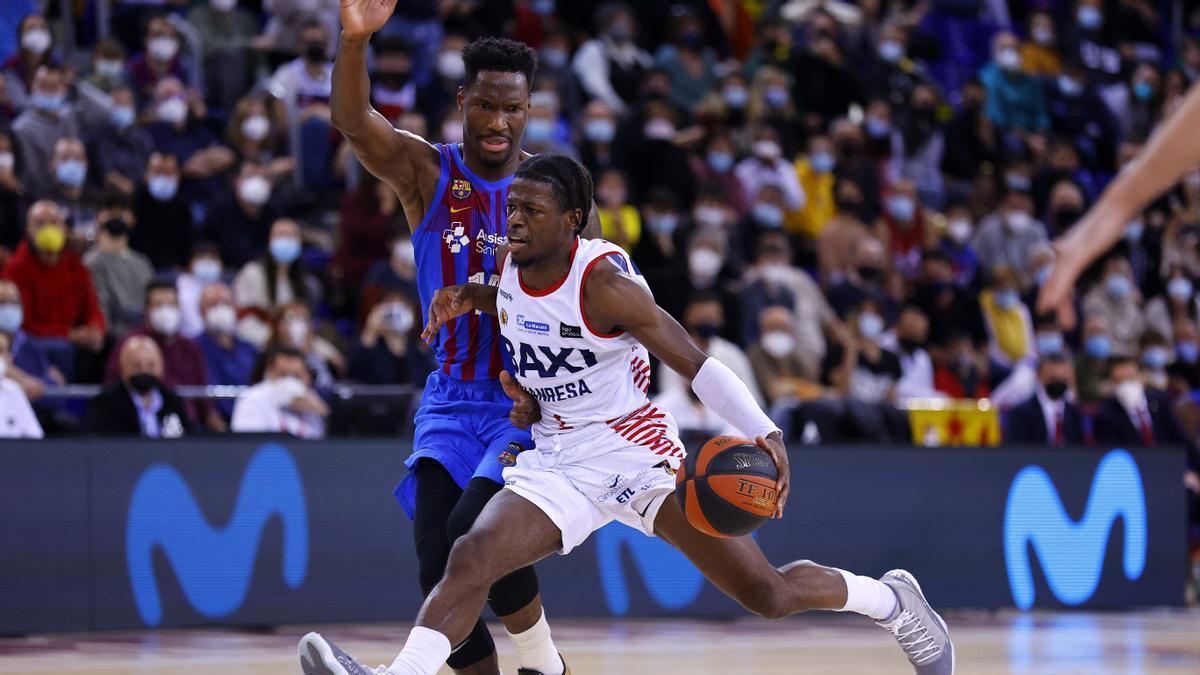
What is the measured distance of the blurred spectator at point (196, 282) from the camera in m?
12.8

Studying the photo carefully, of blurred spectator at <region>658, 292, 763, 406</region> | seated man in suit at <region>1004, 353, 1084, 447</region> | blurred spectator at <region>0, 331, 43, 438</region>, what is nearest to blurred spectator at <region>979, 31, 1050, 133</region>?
seated man in suit at <region>1004, 353, 1084, 447</region>

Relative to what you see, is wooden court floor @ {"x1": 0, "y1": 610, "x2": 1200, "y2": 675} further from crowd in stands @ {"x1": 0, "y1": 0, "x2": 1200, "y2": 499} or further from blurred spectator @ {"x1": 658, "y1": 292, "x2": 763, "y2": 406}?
blurred spectator @ {"x1": 658, "y1": 292, "x2": 763, "y2": 406}

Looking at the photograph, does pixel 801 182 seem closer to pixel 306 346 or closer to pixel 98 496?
pixel 306 346

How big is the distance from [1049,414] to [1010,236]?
428 centimetres

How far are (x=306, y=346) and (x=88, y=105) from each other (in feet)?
9.71

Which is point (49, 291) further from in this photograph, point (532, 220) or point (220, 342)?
point (532, 220)

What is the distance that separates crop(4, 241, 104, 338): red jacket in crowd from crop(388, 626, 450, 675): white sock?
7270 millimetres

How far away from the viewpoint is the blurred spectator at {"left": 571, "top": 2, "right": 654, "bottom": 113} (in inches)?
679

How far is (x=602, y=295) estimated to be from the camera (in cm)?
596

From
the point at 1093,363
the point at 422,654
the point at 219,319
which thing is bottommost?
the point at 1093,363

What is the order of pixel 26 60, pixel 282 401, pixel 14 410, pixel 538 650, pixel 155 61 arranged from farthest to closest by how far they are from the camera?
1. pixel 155 61
2. pixel 26 60
3. pixel 282 401
4. pixel 14 410
5. pixel 538 650

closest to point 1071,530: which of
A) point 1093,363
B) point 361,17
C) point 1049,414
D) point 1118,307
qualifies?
point 1049,414

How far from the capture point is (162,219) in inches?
534

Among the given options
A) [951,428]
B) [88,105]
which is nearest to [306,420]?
[88,105]
